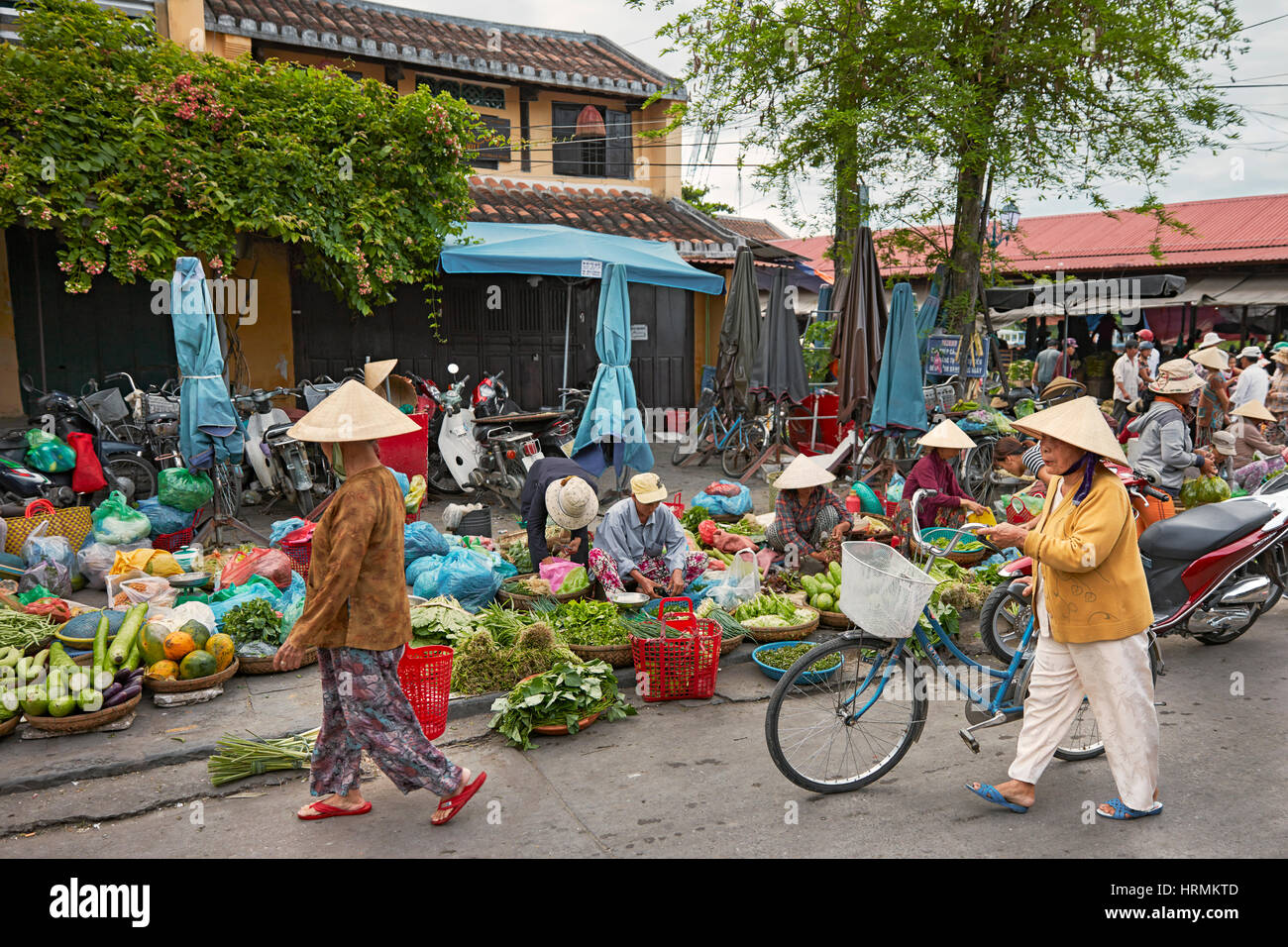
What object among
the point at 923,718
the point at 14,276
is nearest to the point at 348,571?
the point at 923,718

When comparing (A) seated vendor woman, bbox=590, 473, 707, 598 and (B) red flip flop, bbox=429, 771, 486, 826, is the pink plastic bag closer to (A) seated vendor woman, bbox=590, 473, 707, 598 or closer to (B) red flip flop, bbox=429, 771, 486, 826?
(A) seated vendor woman, bbox=590, 473, 707, 598

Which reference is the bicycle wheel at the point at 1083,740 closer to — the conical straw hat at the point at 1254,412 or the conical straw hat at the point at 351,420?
the conical straw hat at the point at 351,420

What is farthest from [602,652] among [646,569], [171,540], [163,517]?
[163,517]

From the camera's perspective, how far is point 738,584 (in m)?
6.79

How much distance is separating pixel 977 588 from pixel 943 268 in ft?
25.5

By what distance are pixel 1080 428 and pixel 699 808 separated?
7.74ft

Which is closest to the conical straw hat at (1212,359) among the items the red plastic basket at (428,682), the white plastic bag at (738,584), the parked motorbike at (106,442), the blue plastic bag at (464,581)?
the white plastic bag at (738,584)

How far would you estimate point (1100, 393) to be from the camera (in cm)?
2112

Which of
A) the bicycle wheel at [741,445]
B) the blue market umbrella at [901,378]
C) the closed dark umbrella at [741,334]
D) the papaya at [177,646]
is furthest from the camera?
the bicycle wheel at [741,445]

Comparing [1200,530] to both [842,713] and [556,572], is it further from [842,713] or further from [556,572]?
[556,572]

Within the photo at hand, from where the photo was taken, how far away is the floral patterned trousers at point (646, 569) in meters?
6.34

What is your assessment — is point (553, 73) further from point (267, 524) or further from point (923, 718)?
point (923, 718)

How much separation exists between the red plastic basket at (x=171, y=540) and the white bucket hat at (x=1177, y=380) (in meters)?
8.38

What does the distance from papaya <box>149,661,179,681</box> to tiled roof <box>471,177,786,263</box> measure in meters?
9.85
